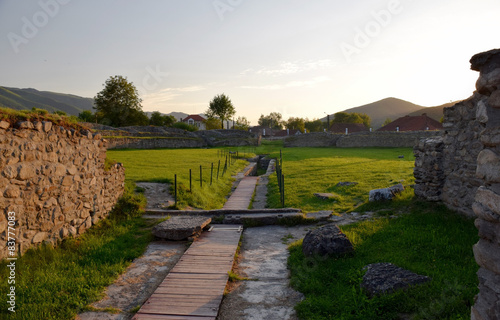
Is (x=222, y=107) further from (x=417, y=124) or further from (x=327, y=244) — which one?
(x=327, y=244)

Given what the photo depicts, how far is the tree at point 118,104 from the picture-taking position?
187 ft

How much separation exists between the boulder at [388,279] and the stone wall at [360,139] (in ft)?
100

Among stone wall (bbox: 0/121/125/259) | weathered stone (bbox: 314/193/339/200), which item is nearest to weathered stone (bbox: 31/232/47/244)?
stone wall (bbox: 0/121/125/259)

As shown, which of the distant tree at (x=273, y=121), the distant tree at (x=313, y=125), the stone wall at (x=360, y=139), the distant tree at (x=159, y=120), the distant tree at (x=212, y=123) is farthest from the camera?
the distant tree at (x=273, y=121)

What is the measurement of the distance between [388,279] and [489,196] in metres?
2.11

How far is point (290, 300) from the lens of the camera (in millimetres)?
4531

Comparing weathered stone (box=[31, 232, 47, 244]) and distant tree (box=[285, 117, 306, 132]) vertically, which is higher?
distant tree (box=[285, 117, 306, 132])

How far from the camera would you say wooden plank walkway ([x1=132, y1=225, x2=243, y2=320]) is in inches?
164

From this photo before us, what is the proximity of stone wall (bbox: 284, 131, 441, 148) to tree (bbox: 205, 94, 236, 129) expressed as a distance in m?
30.4

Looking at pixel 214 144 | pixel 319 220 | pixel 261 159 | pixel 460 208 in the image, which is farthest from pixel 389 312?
pixel 214 144

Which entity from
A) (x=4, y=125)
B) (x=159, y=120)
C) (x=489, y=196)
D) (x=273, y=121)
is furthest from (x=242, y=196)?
(x=273, y=121)

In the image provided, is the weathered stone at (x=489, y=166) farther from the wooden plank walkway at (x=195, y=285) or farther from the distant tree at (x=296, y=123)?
the distant tree at (x=296, y=123)

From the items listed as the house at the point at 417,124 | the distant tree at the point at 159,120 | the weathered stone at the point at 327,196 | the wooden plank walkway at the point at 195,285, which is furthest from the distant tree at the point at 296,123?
the wooden plank walkway at the point at 195,285

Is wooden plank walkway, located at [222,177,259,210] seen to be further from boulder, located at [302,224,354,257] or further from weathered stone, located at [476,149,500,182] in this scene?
weathered stone, located at [476,149,500,182]
